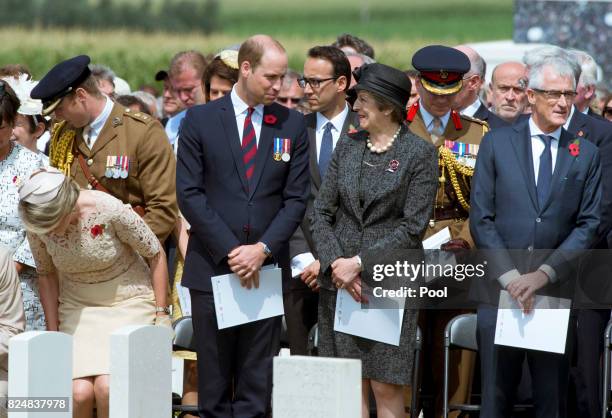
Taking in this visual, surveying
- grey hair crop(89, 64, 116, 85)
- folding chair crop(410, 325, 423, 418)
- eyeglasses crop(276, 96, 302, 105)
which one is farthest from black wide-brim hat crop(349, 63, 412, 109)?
grey hair crop(89, 64, 116, 85)

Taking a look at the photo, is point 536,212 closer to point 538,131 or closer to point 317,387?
point 538,131

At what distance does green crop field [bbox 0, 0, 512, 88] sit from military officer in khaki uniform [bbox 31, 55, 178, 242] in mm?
11518

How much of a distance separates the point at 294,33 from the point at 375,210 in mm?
17041

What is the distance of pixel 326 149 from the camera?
7.63 m

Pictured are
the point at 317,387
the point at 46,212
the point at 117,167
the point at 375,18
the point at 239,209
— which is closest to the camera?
the point at 317,387

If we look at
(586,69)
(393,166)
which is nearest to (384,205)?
(393,166)

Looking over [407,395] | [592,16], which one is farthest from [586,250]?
[592,16]

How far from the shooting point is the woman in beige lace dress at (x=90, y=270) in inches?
250

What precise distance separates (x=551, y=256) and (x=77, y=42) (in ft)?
51.3

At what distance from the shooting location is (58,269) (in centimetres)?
671

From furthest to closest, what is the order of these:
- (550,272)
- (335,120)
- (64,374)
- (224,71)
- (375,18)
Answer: (375,18)
(224,71)
(335,120)
(550,272)
(64,374)

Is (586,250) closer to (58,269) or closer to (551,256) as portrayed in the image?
(551,256)

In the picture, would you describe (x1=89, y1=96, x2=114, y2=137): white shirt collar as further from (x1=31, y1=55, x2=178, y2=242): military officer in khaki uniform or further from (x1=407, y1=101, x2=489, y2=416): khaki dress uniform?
(x1=407, y1=101, x2=489, y2=416): khaki dress uniform

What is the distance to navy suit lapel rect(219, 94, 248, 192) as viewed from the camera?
22.6 ft
